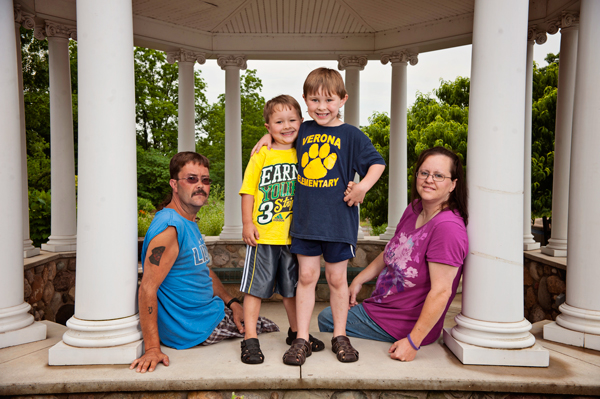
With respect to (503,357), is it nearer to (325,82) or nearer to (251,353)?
(251,353)

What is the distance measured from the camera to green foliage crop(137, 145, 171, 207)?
59034mm

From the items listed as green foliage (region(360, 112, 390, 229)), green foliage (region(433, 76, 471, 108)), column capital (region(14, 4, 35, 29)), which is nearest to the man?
column capital (region(14, 4, 35, 29))

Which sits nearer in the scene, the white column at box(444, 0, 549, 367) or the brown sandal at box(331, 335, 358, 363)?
the brown sandal at box(331, 335, 358, 363)

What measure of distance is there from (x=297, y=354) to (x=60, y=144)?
50.3 feet

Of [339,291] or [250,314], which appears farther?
[250,314]

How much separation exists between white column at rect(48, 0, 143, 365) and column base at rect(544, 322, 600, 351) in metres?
9.29

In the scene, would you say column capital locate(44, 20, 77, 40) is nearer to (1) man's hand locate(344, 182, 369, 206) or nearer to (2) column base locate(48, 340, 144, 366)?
(2) column base locate(48, 340, 144, 366)

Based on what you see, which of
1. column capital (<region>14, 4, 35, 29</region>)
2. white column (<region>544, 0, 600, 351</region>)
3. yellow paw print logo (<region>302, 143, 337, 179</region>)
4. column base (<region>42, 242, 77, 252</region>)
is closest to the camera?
yellow paw print logo (<region>302, 143, 337, 179</region>)

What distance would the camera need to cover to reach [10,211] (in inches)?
411

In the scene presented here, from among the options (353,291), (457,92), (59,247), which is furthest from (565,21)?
(457,92)

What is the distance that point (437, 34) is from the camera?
20594 millimetres

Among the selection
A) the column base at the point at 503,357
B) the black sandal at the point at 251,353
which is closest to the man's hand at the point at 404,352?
the column base at the point at 503,357

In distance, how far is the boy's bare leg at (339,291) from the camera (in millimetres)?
8961

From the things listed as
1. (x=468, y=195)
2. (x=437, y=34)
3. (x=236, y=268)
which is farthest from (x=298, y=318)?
(x=437, y=34)
